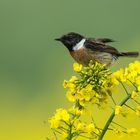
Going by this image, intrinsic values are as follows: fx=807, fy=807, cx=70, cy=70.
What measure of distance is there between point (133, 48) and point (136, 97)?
5.93m

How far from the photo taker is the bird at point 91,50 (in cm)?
449

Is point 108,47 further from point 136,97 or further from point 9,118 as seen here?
point 9,118

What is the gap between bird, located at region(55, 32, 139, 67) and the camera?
4488 mm

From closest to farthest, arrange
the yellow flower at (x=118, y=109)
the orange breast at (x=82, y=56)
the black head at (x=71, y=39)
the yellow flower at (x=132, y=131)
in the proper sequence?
1. the yellow flower at (x=118, y=109)
2. the yellow flower at (x=132, y=131)
3. the black head at (x=71, y=39)
4. the orange breast at (x=82, y=56)

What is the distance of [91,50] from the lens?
461 cm

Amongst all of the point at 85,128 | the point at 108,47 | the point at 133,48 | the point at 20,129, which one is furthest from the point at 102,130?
the point at 133,48

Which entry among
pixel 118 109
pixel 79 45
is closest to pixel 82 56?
pixel 79 45

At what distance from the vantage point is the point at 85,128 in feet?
9.56

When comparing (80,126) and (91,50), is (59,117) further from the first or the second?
(91,50)

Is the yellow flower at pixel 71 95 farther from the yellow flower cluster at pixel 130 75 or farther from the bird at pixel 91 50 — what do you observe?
the bird at pixel 91 50

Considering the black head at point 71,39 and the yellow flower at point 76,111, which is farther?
the black head at point 71,39

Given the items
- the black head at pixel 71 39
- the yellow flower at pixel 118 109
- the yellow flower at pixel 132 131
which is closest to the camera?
the yellow flower at pixel 118 109

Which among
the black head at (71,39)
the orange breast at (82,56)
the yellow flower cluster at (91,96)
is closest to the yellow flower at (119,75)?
the yellow flower cluster at (91,96)

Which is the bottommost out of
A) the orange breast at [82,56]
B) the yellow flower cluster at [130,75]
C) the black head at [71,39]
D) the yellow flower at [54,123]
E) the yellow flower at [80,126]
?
the yellow flower at [80,126]
